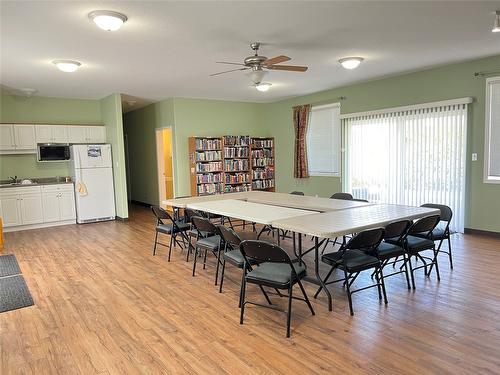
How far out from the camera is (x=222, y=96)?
8.61 meters

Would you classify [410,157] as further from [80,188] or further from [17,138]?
[17,138]

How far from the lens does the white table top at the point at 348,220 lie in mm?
3135

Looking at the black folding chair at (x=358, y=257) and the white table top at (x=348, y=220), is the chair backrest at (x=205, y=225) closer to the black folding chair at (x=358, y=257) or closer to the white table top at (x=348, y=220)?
the white table top at (x=348, y=220)

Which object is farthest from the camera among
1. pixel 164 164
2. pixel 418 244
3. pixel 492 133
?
pixel 164 164

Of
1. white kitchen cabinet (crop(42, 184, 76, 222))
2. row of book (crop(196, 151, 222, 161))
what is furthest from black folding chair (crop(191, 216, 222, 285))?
white kitchen cabinet (crop(42, 184, 76, 222))

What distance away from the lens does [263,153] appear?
9.56m

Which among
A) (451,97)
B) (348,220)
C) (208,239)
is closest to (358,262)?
(348,220)

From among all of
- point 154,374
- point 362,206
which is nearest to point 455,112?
point 362,206

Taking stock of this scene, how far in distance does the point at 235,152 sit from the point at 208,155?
719 millimetres

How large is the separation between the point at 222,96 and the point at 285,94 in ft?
4.90

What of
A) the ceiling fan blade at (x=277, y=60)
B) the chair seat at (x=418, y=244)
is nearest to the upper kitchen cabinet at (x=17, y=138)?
the ceiling fan blade at (x=277, y=60)

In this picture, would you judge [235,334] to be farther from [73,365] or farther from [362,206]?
[362,206]

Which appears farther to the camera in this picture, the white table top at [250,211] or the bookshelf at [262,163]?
the bookshelf at [262,163]

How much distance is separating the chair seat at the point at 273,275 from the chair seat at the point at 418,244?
1418 millimetres
